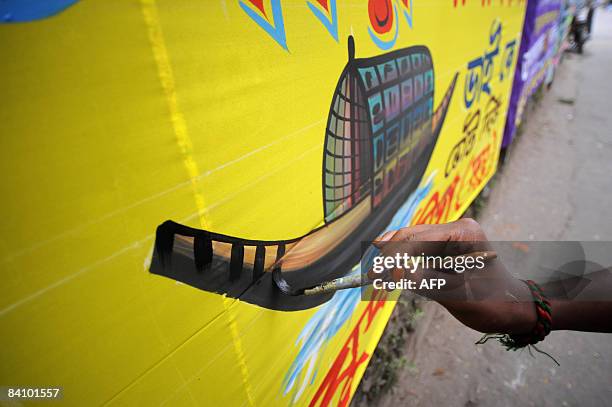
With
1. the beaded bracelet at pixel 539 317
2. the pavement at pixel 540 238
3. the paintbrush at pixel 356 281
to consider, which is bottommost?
the pavement at pixel 540 238

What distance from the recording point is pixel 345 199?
1.36 m

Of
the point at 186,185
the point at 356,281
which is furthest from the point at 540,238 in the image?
the point at 186,185

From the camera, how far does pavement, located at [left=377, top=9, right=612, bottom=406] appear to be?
91.3 inches

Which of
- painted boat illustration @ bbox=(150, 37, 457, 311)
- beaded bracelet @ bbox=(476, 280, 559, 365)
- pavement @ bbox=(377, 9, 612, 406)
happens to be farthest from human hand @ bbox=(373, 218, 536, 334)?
pavement @ bbox=(377, 9, 612, 406)

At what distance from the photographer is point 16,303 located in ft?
1.65

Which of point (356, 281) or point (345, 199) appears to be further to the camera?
point (345, 199)

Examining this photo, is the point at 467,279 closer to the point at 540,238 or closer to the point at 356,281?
the point at 356,281

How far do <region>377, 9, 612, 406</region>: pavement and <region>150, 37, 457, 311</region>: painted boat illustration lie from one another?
4.67ft

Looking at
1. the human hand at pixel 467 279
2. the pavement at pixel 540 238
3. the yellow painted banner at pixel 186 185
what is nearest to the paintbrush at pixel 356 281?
the human hand at pixel 467 279

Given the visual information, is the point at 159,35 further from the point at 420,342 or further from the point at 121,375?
the point at 420,342

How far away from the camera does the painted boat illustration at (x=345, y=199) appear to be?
31.4 inches

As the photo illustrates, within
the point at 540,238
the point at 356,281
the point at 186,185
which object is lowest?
the point at 540,238

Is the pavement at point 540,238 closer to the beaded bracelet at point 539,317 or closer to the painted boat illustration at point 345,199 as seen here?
the painted boat illustration at point 345,199

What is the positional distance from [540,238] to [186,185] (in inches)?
172
